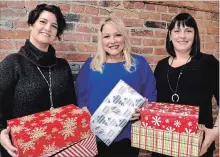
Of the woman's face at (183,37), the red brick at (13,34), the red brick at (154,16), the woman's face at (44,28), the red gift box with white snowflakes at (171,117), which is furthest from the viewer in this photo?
the red brick at (154,16)

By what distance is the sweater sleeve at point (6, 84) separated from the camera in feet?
4.84

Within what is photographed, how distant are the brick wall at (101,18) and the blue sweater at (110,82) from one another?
0.34 meters

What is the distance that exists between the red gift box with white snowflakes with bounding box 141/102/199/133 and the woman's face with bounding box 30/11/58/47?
72 centimetres

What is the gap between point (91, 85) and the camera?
1.80 metres

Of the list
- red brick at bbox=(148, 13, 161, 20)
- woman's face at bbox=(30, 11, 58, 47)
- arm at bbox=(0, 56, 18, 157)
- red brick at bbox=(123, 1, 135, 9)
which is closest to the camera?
arm at bbox=(0, 56, 18, 157)

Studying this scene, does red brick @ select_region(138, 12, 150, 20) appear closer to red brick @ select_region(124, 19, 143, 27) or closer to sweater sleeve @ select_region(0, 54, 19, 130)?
red brick @ select_region(124, 19, 143, 27)

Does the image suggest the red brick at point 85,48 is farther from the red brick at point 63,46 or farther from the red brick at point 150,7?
the red brick at point 150,7

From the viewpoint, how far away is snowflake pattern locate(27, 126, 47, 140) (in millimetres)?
1261

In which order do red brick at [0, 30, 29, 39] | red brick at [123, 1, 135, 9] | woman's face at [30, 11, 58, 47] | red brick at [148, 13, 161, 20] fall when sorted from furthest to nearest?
red brick at [148, 13, 161, 20], red brick at [123, 1, 135, 9], red brick at [0, 30, 29, 39], woman's face at [30, 11, 58, 47]

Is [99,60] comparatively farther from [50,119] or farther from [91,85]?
[50,119]

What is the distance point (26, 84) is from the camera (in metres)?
1.52

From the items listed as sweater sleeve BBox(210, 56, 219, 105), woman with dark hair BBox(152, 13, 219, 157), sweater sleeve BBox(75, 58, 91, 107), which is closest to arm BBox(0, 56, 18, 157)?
sweater sleeve BBox(75, 58, 91, 107)

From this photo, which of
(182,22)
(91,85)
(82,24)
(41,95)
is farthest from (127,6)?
(41,95)

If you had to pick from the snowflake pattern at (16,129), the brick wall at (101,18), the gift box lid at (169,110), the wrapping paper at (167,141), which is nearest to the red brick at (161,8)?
the brick wall at (101,18)
